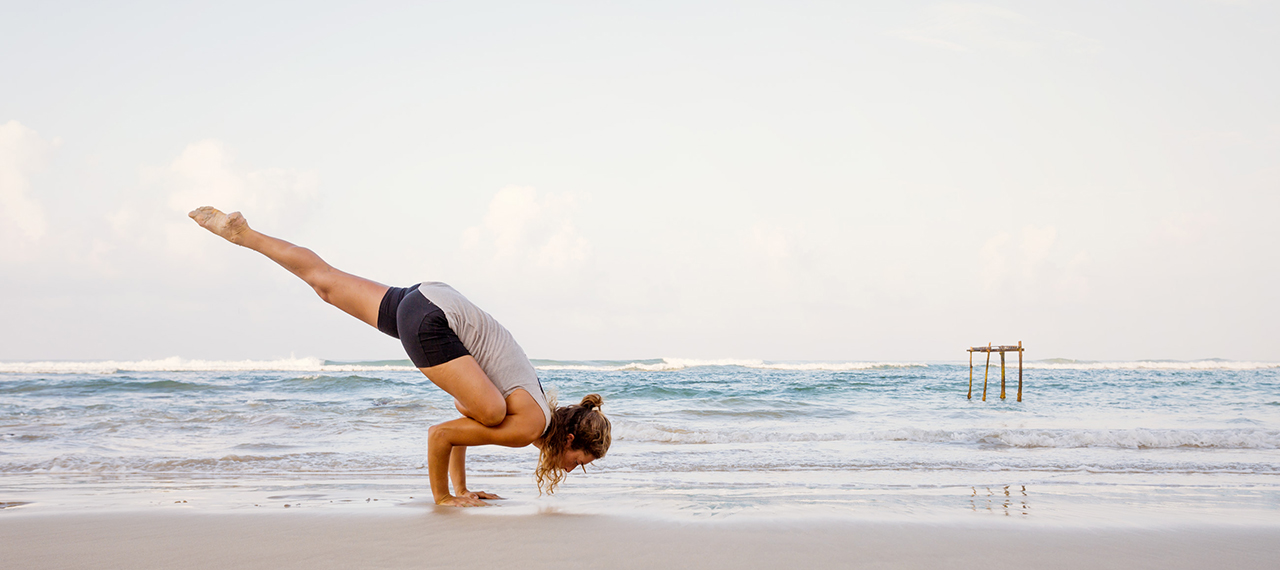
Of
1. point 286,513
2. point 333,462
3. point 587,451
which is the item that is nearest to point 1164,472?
point 587,451

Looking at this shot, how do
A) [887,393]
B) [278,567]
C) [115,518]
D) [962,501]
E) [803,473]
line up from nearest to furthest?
[278,567], [115,518], [962,501], [803,473], [887,393]

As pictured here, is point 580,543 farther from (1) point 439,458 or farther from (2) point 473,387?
(1) point 439,458

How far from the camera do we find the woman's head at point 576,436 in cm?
363

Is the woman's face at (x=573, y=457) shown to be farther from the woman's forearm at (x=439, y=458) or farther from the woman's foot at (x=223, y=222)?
the woman's foot at (x=223, y=222)

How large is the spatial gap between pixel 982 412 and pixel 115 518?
11.0 meters

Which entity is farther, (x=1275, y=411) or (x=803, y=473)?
(x=1275, y=411)

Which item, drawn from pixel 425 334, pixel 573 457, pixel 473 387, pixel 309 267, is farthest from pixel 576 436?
pixel 309 267

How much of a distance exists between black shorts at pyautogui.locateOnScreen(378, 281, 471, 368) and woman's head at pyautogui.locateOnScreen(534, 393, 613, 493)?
0.57m

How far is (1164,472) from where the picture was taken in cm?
551

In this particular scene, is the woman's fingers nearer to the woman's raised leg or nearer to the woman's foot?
the woman's raised leg

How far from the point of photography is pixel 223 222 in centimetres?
382

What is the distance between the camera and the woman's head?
363 centimetres

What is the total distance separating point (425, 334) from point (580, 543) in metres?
1.19

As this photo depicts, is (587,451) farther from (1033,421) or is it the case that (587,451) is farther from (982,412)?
(982,412)
